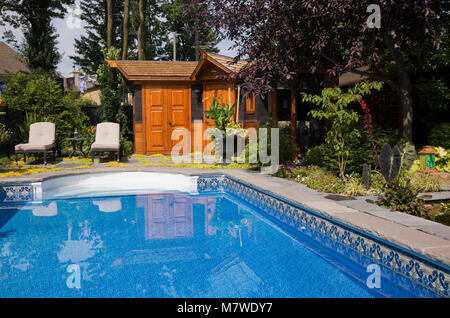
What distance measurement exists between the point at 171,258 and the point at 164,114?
39.0 feet

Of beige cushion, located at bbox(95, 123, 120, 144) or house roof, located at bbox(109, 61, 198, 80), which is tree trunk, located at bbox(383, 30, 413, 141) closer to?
beige cushion, located at bbox(95, 123, 120, 144)

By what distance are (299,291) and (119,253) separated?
2.47 meters

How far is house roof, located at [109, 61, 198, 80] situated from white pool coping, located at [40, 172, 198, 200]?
641 centimetres

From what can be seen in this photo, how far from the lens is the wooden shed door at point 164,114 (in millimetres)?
16062

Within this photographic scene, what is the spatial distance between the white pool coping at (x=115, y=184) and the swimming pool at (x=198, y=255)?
4.74 ft

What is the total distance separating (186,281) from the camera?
4105 millimetres

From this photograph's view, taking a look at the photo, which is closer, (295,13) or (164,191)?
(295,13)

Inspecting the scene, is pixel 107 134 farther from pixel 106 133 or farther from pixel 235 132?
pixel 235 132

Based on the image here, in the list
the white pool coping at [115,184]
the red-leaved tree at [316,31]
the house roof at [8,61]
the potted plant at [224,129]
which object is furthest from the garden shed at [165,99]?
the house roof at [8,61]

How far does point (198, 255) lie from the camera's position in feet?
16.3

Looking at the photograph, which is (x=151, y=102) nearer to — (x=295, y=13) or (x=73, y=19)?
(x=295, y=13)

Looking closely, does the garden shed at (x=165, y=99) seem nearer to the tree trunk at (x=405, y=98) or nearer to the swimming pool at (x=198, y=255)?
the tree trunk at (x=405, y=98)

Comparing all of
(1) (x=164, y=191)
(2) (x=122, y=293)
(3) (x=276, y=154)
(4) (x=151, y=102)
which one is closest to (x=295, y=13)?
(3) (x=276, y=154)

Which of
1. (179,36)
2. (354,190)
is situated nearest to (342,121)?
(354,190)
